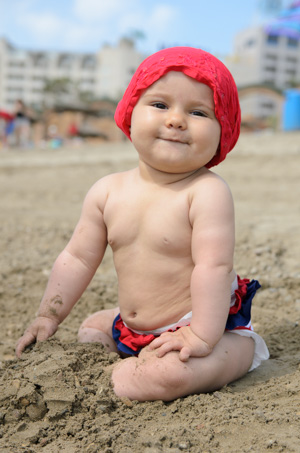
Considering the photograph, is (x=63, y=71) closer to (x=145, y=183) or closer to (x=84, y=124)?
(x=84, y=124)

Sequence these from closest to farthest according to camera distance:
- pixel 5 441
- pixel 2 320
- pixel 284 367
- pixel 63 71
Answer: pixel 5 441 < pixel 284 367 < pixel 2 320 < pixel 63 71

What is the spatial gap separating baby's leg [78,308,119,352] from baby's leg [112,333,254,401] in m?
0.32

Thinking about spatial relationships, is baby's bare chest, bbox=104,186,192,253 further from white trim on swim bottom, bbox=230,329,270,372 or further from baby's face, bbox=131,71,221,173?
white trim on swim bottom, bbox=230,329,270,372

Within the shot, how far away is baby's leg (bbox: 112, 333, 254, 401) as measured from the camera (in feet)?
5.71

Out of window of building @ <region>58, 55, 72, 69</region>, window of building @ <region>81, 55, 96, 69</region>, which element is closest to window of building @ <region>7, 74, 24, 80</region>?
window of building @ <region>58, 55, 72, 69</region>

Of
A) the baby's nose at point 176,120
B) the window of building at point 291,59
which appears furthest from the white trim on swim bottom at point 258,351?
the window of building at point 291,59

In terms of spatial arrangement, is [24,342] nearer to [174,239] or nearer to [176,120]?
[174,239]

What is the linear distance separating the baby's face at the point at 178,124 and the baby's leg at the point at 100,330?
758 mm

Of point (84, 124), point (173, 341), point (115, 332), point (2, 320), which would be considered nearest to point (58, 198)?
point (2, 320)

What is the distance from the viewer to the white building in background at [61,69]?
82.5m

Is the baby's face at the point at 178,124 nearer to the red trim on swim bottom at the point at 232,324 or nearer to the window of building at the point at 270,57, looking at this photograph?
the red trim on swim bottom at the point at 232,324

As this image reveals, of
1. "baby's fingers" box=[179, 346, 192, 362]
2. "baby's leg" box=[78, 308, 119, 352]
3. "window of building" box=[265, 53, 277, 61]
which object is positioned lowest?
"baby's leg" box=[78, 308, 119, 352]

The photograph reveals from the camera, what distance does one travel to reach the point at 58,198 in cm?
671

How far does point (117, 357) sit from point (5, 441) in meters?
0.58
